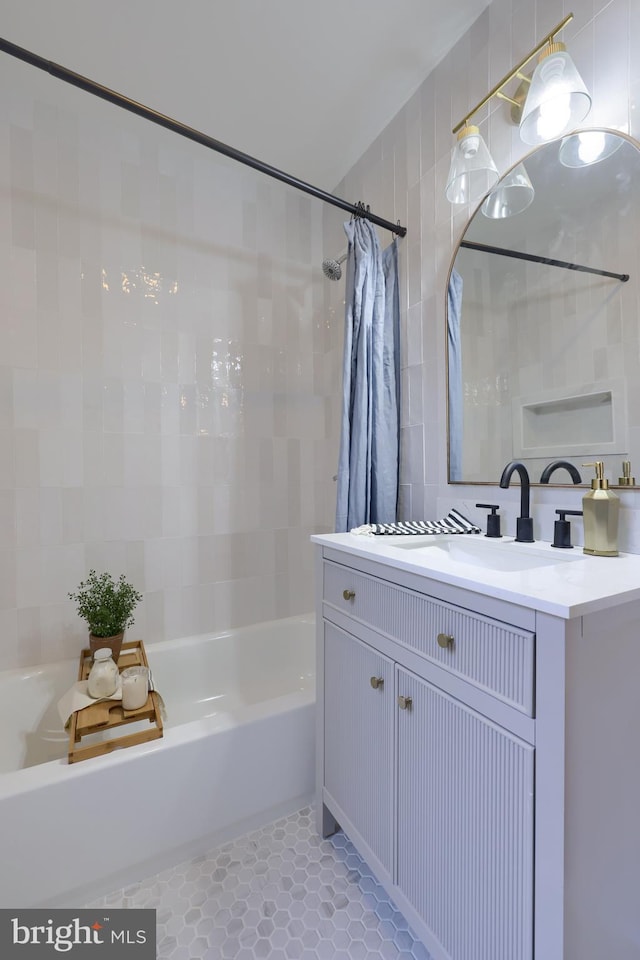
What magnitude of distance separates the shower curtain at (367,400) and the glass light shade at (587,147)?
67 centimetres

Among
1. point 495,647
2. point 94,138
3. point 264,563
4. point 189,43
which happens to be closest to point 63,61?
point 94,138

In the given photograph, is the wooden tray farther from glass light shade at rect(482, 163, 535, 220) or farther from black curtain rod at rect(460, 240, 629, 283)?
glass light shade at rect(482, 163, 535, 220)

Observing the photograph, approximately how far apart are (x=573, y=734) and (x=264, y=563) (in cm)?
166

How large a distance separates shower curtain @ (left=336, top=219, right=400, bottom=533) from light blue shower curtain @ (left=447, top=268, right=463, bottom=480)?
235mm

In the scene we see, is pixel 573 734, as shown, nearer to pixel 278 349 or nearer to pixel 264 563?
pixel 264 563

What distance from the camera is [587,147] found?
1.04 meters

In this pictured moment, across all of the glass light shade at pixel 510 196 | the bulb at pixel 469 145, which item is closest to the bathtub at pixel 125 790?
the glass light shade at pixel 510 196

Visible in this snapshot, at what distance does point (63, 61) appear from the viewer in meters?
A: 1.50

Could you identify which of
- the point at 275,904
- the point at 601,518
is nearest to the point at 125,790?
the point at 275,904

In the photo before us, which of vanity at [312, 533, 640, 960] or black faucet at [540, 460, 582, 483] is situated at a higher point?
black faucet at [540, 460, 582, 483]

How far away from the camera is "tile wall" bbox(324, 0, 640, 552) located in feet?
3.23

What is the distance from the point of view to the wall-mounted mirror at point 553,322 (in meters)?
0.98

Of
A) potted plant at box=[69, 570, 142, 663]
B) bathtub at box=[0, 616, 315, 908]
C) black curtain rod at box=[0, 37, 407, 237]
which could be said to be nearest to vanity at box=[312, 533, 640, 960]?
bathtub at box=[0, 616, 315, 908]

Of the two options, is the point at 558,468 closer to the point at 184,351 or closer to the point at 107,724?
the point at 107,724
